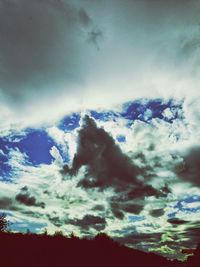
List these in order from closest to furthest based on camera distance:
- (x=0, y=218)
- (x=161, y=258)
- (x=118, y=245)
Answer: (x=118, y=245)
(x=161, y=258)
(x=0, y=218)

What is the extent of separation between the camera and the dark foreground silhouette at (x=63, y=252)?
1503 inches

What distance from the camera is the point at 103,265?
44969 mm

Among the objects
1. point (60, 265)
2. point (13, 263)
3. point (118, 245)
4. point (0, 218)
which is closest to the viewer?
point (13, 263)

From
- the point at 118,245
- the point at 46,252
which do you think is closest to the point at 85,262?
the point at 46,252

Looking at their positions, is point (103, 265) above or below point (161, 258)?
below

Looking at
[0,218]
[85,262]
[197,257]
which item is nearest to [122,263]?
[85,262]

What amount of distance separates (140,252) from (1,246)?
26.3m

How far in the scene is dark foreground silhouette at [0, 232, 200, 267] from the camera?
38.2 metres

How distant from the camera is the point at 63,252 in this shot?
4153cm

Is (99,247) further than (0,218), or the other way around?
(0,218)

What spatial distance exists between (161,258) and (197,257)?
2147cm

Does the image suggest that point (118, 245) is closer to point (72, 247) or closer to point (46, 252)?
point (72, 247)

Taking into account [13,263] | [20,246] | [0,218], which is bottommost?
[13,263]

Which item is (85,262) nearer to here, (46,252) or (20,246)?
(46,252)
